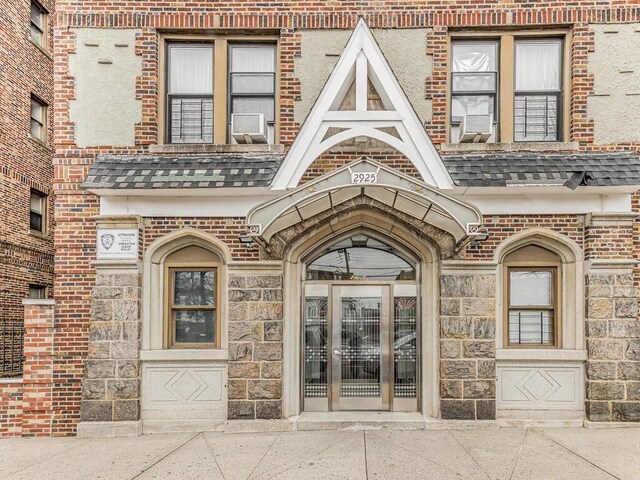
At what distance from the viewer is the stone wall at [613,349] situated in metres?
7.49

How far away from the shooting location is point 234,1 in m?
8.17

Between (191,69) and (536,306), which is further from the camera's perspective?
(191,69)

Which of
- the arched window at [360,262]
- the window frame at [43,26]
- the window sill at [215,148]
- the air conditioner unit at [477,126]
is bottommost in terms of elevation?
the arched window at [360,262]

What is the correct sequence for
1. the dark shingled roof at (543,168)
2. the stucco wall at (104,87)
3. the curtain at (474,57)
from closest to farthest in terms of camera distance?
the dark shingled roof at (543,168) < the stucco wall at (104,87) < the curtain at (474,57)

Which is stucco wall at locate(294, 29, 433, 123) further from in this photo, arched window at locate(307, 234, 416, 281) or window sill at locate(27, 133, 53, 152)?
window sill at locate(27, 133, 53, 152)

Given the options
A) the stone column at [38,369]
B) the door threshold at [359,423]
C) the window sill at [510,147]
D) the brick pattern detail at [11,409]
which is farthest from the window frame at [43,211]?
the window sill at [510,147]

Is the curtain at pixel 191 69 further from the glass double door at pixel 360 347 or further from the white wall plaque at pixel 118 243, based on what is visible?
the glass double door at pixel 360 347

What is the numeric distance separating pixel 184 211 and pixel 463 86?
5.34 metres

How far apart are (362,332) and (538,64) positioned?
567cm

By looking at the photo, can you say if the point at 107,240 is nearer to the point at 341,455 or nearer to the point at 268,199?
the point at 268,199

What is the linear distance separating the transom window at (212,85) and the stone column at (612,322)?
5835mm

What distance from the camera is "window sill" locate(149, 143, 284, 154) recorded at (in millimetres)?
8078

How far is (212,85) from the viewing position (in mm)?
8430

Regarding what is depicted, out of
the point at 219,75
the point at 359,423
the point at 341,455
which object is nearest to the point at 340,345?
the point at 359,423
